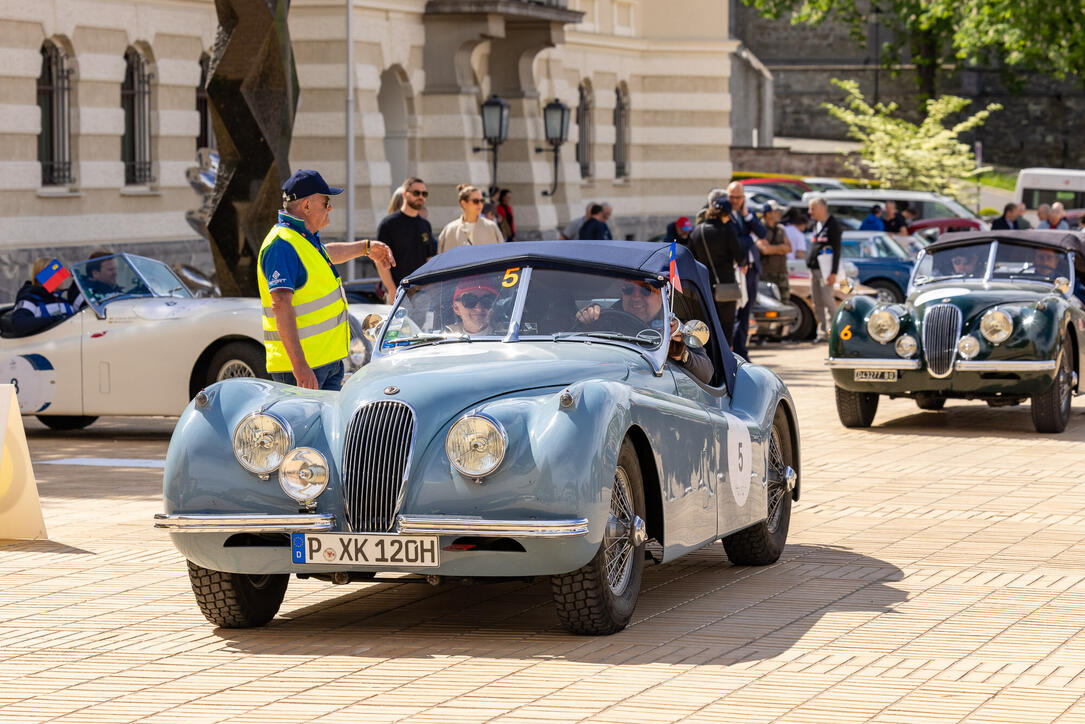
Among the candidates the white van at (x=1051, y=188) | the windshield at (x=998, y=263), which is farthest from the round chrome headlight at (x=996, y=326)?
the white van at (x=1051, y=188)

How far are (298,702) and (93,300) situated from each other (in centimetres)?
973

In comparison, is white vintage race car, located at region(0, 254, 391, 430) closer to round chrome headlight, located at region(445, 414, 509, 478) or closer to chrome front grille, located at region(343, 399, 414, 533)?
chrome front grille, located at region(343, 399, 414, 533)

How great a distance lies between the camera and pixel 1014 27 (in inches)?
2096

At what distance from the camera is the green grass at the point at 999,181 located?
209 feet

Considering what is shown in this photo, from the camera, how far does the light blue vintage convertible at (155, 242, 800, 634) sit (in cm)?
759

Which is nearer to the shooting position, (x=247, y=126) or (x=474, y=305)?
(x=474, y=305)

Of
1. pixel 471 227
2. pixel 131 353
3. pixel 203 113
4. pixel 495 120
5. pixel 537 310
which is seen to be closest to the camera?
pixel 537 310

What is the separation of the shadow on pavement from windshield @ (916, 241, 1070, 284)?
322 inches

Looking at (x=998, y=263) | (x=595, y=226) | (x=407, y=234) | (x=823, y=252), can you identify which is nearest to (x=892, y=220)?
(x=823, y=252)

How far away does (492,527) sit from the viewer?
7.51 metres

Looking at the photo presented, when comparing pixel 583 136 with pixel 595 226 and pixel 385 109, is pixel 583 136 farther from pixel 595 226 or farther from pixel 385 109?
pixel 595 226

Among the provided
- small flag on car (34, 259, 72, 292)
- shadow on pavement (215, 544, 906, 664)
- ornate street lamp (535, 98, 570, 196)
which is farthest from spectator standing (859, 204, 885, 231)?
shadow on pavement (215, 544, 906, 664)

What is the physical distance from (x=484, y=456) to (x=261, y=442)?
0.94 meters

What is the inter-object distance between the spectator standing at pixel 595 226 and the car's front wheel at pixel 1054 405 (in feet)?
29.0
